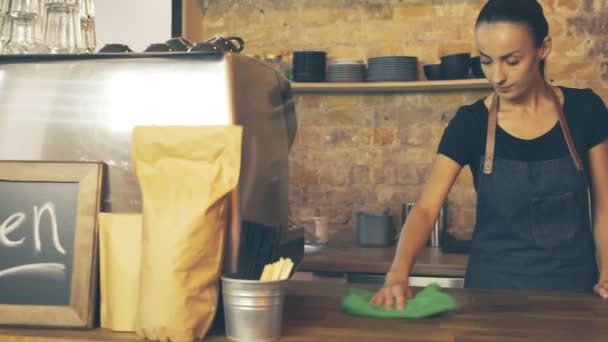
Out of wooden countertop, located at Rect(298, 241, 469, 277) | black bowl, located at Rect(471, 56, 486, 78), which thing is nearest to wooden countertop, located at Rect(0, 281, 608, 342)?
wooden countertop, located at Rect(298, 241, 469, 277)

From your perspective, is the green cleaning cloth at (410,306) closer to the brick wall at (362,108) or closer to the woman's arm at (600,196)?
the woman's arm at (600,196)

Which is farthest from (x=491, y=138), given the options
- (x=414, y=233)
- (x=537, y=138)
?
(x=414, y=233)

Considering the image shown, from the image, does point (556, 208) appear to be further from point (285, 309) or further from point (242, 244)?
point (242, 244)

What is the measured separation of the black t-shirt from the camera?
2012 millimetres

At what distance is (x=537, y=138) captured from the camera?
2045 millimetres

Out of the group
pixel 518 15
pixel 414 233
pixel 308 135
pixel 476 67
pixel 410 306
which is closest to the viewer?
pixel 410 306

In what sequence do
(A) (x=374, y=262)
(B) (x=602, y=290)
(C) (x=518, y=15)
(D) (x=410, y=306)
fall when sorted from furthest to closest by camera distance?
(A) (x=374, y=262) → (C) (x=518, y=15) → (B) (x=602, y=290) → (D) (x=410, y=306)

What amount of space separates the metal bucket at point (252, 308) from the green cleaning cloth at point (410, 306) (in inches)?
8.8

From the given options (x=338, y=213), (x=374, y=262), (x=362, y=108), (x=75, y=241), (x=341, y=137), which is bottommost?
(x=374, y=262)

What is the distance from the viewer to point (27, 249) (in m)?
1.14

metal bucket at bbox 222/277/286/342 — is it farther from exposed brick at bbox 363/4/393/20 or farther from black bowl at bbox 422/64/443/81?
exposed brick at bbox 363/4/393/20

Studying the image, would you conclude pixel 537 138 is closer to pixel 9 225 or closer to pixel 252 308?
pixel 252 308

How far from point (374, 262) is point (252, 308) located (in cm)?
189

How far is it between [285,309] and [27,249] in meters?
0.42
